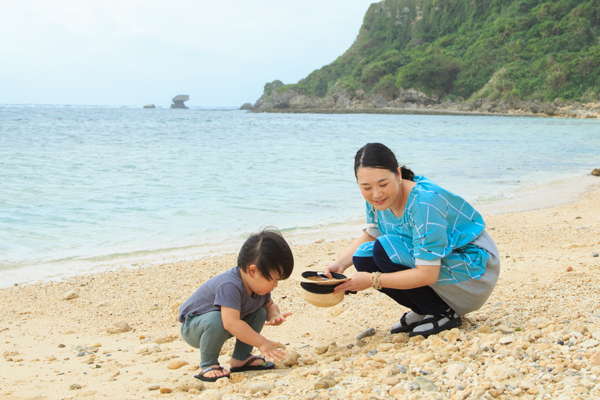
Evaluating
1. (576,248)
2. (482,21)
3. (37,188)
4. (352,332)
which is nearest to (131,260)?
(352,332)

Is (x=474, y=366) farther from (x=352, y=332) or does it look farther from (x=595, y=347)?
(x=352, y=332)

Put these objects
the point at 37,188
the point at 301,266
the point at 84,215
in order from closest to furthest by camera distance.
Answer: the point at 301,266
the point at 84,215
the point at 37,188

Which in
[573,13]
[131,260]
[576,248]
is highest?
[573,13]

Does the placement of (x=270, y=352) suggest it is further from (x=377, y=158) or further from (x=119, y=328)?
(x=119, y=328)

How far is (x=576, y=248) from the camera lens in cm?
475

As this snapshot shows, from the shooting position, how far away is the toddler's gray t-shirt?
2408mm

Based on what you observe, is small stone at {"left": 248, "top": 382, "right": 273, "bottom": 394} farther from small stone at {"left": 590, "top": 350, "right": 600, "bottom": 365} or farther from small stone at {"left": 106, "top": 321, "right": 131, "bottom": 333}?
small stone at {"left": 106, "top": 321, "right": 131, "bottom": 333}

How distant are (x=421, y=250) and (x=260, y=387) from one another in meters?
0.98

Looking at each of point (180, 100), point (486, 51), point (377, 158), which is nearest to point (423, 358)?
point (377, 158)

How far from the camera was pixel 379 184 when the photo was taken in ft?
7.63

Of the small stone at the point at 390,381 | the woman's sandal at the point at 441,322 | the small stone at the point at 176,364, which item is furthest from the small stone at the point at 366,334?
the small stone at the point at 176,364

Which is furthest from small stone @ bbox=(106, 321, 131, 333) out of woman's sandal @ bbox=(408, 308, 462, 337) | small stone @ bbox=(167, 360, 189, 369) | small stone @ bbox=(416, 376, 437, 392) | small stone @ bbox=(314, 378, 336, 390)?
small stone @ bbox=(416, 376, 437, 392)

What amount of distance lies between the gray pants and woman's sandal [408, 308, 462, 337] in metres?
0.89

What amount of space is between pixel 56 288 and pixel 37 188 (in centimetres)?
634
